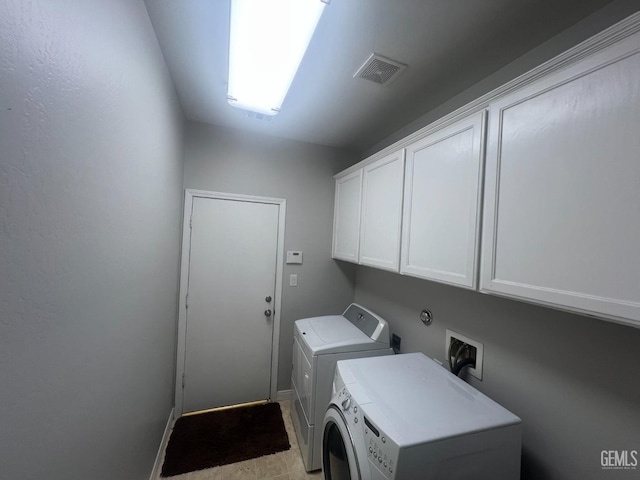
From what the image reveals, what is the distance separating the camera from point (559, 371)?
102 cm

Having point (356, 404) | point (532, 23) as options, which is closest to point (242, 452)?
point (356, 404)

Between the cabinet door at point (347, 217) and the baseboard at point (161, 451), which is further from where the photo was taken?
the cabinet door at point (347, 217)

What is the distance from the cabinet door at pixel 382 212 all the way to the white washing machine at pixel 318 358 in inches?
22.0

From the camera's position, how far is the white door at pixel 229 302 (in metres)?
2.26

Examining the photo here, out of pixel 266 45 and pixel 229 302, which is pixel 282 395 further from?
pixel 266 45

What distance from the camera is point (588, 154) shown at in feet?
2.49

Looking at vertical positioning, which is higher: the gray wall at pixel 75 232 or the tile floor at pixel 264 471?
the gray wall at pixel 75 232

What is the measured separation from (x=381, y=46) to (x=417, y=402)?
1.74 meters

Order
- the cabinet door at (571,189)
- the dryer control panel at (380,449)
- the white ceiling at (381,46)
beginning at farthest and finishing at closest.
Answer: the white ceiling at (381,46), the dryer control panel at (380,449), the cabinet door at (571,189)

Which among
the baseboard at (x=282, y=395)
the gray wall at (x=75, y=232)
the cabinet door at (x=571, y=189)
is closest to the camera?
the gray wall at (x=75, y=232)

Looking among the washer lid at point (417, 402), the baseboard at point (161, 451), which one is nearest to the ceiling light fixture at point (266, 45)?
the washer lid at point (417, 402)

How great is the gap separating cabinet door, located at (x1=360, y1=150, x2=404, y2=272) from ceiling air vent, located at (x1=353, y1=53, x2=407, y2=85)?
1.48 ft

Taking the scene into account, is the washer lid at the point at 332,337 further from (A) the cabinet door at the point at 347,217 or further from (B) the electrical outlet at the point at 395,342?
(A) the cabinet door at the point at 347,217

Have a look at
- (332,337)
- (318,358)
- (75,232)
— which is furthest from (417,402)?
(75,232)
